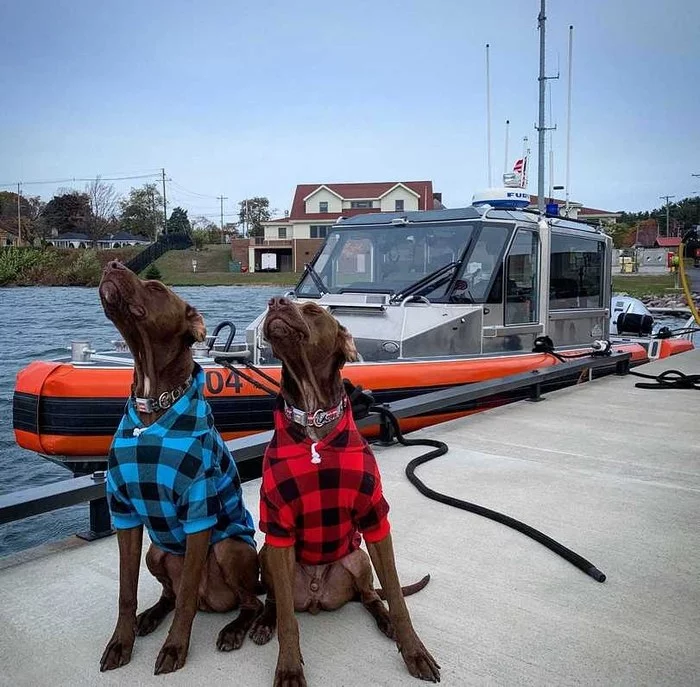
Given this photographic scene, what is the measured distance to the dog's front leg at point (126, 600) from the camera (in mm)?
2402

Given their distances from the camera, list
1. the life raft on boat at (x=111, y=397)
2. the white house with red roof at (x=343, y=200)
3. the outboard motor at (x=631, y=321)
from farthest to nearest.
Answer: the white house with red roof at (x=343, y=200), the outboard motor at (x=631, y=321), the life raft on boat at (x=111, y=397)

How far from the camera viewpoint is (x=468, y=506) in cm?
397

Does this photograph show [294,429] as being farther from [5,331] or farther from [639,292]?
[639,292]

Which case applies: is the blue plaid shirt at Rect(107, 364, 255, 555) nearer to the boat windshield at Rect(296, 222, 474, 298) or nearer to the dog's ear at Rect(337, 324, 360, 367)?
the dog's ear at Rect(337, 324, 360, 367)

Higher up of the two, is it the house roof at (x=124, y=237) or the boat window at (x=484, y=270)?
the house roof at (x=124, y=237)

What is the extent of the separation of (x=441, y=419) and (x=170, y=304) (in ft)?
15.3

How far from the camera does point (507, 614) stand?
2867 millimetres

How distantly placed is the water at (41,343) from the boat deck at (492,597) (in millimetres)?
3451

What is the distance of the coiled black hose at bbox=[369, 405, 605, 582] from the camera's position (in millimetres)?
3291

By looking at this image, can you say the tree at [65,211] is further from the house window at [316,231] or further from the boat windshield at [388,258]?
the boat windshield at [388,258]

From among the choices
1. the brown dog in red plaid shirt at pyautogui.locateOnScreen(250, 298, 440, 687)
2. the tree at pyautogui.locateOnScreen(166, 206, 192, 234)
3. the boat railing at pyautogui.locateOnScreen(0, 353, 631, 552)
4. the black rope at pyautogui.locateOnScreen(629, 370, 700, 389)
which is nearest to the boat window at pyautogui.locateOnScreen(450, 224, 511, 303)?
the boat railing at pyautogui.locateOnScreen(0, 353, 631, 552)

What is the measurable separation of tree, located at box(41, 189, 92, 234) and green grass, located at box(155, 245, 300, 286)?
3435 centimetres

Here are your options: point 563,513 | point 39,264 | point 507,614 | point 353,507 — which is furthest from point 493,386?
point 39,264

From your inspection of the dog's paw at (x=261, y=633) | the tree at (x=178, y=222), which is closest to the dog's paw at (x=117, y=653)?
the dog's paw at (x=261, y=633)
